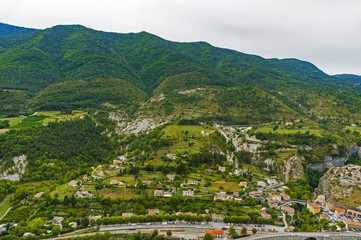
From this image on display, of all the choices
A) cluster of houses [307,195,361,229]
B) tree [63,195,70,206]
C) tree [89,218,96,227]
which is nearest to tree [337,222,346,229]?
cluster of houses [307,195,361,229]

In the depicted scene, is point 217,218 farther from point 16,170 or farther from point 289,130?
point 289,130

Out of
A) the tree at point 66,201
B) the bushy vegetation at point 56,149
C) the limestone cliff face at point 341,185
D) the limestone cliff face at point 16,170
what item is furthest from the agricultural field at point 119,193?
the limestone cliff face at point 341,185

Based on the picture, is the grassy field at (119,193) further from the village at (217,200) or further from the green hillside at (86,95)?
the green hillside at (86,95)

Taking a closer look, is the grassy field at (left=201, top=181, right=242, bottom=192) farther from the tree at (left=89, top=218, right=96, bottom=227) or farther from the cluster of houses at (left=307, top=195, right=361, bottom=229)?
the tree at (left=89, top=218, right=96, bottom=227)

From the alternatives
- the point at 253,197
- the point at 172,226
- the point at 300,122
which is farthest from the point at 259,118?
the point at 172,226

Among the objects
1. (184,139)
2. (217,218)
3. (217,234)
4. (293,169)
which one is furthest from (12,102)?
(293,169)

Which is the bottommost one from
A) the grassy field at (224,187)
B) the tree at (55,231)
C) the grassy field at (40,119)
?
the tree at (55,231)
